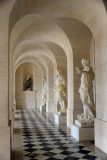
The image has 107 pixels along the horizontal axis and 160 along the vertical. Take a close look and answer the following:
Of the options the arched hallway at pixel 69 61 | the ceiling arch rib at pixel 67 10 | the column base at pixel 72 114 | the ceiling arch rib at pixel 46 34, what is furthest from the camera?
the column base at pixel 72 114

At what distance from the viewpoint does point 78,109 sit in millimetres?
10211

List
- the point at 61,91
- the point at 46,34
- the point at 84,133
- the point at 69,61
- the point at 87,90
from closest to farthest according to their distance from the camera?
the point at 84,133 < the point at 87,90 < the point at 46,34 < the point at 69,61 < the point at 61,91

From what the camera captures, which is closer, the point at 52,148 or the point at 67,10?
the point at 52,148

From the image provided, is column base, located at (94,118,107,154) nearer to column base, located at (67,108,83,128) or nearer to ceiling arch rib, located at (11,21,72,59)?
column base, located at (67,108,83,128)

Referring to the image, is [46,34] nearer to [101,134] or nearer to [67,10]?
[67,10]

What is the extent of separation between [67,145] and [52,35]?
5.81 metres

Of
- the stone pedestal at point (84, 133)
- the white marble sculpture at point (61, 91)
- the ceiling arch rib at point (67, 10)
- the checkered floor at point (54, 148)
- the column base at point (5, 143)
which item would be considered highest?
the ceiling arch rib at point (67, 10)

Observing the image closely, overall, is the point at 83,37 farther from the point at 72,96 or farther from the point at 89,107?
the point at 89,107

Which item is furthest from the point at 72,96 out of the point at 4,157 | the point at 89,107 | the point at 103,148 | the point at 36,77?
the point at 36,77

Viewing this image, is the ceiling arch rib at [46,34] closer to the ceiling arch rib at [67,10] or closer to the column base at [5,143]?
the ceiling arch rib at [67,10]

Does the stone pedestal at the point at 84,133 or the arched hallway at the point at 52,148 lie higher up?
the stone pedestal at the point at 84,133

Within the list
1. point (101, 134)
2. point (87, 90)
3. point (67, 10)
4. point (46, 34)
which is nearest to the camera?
point (101, 134)

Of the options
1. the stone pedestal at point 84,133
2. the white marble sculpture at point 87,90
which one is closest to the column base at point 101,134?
the stone pedestal at point 84,133

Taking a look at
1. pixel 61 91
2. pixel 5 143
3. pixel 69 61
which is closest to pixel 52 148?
pixel 5 143
